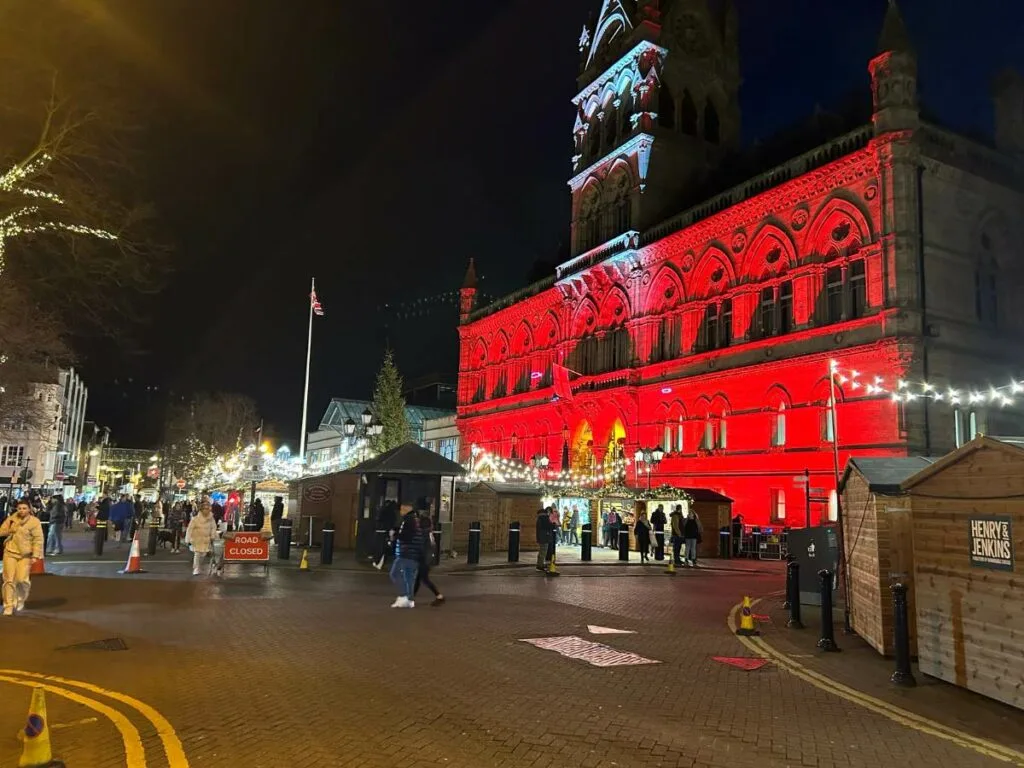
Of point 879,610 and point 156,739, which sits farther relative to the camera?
point 879,610

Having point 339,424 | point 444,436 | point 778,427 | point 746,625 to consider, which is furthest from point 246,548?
point 339,424

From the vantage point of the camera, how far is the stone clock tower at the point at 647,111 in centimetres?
4047

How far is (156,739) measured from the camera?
5910mm

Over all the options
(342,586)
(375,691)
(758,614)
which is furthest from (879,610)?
(342,586)

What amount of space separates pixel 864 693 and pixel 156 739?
6839 mm

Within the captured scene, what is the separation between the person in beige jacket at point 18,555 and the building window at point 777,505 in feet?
83.4

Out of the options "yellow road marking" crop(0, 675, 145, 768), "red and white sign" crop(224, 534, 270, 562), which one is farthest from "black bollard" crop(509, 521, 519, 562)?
"yellow road marking" crop(0, 675, 145, 768)

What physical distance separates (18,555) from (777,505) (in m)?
25.9

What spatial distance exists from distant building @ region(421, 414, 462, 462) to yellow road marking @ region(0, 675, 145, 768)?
49971mm

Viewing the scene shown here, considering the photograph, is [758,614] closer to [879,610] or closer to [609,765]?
[879,610]

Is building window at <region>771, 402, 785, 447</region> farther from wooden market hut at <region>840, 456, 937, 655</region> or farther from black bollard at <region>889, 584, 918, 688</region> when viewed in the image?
black bollard at <region>889, 584, 918, 688</region>

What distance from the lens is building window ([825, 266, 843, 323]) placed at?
94.7 feet

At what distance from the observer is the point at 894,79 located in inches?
1074

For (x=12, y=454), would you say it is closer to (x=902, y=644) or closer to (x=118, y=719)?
(x=118, y=719)
